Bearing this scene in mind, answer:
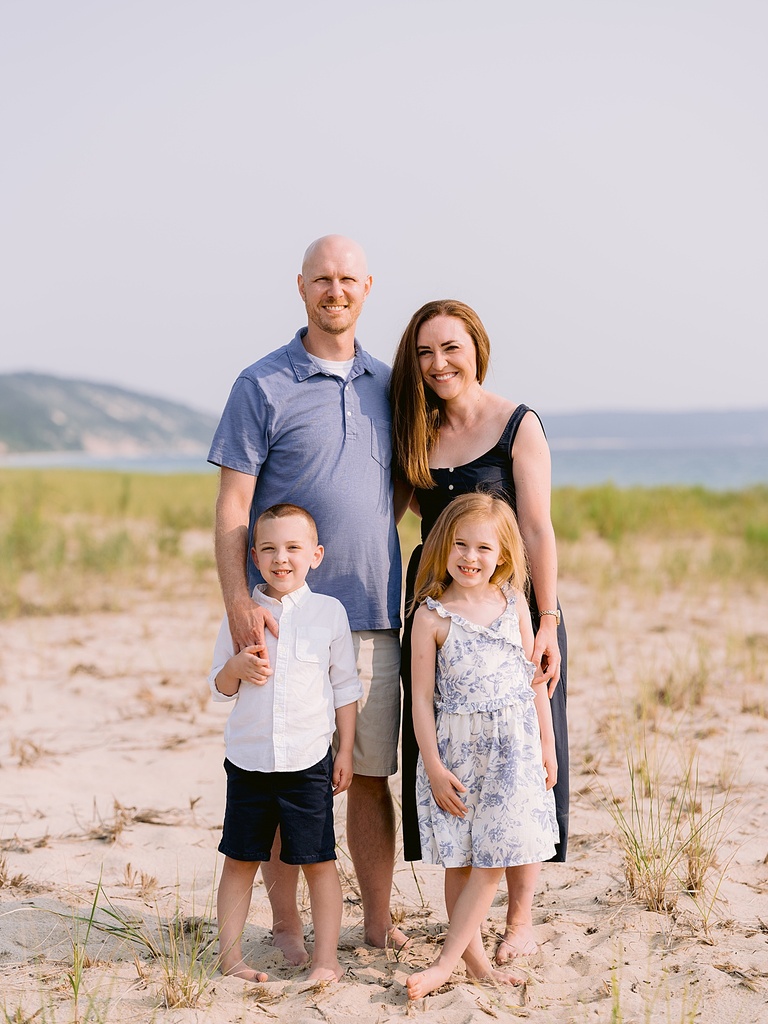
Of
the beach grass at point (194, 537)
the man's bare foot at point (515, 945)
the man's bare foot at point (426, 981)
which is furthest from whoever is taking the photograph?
the beach grass at point (194, 537)

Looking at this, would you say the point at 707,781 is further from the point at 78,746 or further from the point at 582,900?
the point at 78,746

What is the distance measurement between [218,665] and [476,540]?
35.9 inches

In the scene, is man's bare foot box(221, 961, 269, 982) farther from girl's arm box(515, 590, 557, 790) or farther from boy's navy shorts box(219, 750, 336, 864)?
girl's arm box(515, 590, 557, 790)

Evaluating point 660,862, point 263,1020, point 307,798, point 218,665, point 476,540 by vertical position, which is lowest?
point 263,1020

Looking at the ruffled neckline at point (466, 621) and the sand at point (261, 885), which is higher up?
the ruffled neckline at point (466, 621)

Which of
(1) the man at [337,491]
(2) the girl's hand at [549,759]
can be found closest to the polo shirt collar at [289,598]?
(1) the man at [337,491]

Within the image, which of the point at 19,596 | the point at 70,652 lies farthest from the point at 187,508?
the point at 70,652

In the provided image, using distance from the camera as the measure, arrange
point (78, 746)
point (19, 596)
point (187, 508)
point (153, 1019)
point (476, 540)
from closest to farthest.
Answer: point (153, 1019), point (476, 540), point (78, 746), point (19, 596), point (187, 508)

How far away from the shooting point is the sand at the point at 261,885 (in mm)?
2805

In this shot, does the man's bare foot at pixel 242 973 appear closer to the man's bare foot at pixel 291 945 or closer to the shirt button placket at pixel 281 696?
the man's bare foot at pixel 291 945

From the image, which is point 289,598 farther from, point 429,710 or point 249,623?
point 429,710

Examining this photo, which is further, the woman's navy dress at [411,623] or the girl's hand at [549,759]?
the woman's navy dress at [411,623]

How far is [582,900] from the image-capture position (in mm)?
3510

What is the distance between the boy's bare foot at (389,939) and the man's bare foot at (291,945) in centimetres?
23
